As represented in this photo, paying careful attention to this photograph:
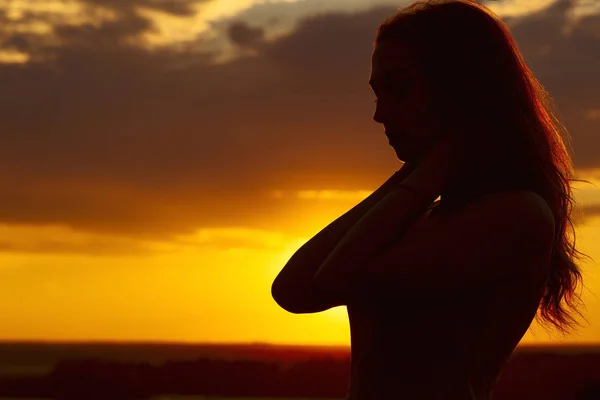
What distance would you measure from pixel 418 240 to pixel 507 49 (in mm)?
870

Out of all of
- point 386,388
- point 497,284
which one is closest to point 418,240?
point 497,284

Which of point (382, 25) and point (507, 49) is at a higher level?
point (382, 25)

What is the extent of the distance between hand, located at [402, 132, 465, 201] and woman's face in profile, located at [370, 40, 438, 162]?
0.10 m

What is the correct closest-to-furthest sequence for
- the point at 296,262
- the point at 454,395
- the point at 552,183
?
the point at 454,395
the point at 552,183
the point at 296,262

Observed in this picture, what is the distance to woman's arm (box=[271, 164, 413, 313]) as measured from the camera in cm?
346

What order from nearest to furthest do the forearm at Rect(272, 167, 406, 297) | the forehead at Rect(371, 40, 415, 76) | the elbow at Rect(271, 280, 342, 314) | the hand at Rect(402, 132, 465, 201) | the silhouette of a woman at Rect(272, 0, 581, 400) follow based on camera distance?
1. the silhouette of a woman at Rect(272, 0, 581, 400)
2. the hand at Rect(402, 132, 465, 201)
3. the forehead at Rect(371, 40, 415, 76)
4. the elbow at Rect(271, 280, 342, 314)
5. the forearm at Rect(272, 167, 406, 297)

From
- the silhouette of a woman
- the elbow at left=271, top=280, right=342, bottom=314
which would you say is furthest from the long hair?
the elbow at left=271, top=280, right=342, bottom=314

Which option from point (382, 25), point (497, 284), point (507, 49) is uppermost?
point (382, 25)

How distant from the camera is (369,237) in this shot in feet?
10.2

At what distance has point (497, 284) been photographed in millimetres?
3066

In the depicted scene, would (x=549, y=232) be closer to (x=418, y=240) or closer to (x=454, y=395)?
(x=418, y=240)

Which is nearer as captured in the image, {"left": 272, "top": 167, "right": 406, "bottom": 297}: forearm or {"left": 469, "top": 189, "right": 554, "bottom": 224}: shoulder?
{"left": 469, "top": 189, "right": 554, "bottom": 224}: shoulder

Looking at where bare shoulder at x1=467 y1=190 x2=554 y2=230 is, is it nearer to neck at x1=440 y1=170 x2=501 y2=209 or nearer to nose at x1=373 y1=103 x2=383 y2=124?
neck at x1=440 y1=170 x2=501 y2=209

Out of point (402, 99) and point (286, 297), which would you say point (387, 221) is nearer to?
point (402, 99)
